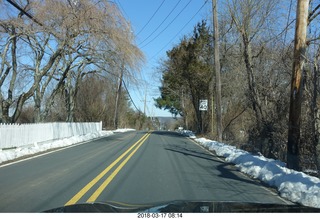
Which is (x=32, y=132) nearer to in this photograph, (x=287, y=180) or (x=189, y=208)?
(x=287, y=180)

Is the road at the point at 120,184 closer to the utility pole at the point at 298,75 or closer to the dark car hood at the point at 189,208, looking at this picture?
the dark car hood at the point at 189,208

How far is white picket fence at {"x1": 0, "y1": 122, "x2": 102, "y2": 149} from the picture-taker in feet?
59.9

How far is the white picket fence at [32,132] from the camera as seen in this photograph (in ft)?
59.9

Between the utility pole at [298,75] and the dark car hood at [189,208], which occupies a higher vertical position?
the utility pole at [298,75]

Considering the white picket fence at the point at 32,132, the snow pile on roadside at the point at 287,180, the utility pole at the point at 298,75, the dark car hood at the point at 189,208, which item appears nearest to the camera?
the dark car hood at the point at 189,208

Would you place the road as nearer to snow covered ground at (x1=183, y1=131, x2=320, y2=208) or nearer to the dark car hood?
snow covered ground at (x1=183, y1=131, x2=320, y2=208)

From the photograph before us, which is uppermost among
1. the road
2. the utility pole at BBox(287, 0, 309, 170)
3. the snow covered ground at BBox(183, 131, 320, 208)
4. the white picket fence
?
the utility pole at BBox(287, 0, 309, 170)

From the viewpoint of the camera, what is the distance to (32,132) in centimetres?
2195

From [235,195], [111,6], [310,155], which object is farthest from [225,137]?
[235,195]

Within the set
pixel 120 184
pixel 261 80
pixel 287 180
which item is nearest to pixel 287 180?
pixel 287 180

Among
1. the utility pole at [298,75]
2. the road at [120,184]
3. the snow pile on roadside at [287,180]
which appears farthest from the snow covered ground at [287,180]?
the utility pole at [298,75]

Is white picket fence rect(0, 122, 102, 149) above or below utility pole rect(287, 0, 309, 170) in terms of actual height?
below

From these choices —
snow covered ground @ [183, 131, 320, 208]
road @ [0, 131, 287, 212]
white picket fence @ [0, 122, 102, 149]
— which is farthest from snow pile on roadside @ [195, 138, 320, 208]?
white picket fence @ [0, 122, 102, 149]

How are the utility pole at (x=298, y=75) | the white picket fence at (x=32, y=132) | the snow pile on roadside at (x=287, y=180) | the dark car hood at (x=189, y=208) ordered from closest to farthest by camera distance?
1. the dark car hood at (x=189, y=208)
2. the snow pile on roadside at (x=287, y=180)
3. the utility pole at (x=298, y=75)
4. the white picket fence at (x=32, y=132)
